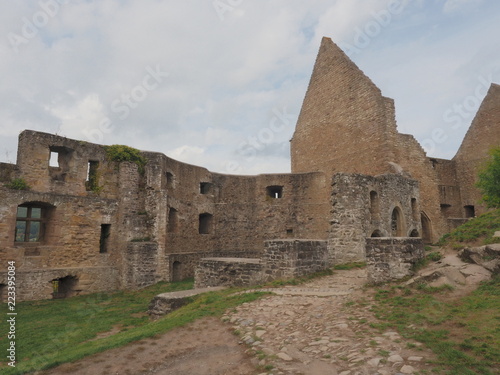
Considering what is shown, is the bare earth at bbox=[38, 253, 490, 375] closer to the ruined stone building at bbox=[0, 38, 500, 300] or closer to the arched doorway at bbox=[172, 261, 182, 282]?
the ruined stone building at bbox=[0, 38, 500, 300]

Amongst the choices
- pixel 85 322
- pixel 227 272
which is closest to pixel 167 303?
pixel 227 272

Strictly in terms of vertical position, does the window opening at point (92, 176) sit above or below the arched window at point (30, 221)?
above

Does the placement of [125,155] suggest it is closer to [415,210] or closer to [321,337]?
[321,337]

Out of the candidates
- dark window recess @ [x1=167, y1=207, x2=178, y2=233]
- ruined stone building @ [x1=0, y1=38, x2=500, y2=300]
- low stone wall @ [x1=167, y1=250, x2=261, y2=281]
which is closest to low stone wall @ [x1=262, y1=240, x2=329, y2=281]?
ruined stone building @ [x1=0, y1=38, x2=500, y2=300]

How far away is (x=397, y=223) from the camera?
16359 mm

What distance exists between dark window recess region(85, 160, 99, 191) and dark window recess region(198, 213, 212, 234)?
6.90 metres

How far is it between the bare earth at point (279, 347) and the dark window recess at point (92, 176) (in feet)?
35.6

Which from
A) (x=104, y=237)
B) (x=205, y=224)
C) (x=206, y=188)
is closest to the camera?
(x=104, y=237)

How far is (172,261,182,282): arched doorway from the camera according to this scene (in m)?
17.1

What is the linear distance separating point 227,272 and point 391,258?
5.12 metres

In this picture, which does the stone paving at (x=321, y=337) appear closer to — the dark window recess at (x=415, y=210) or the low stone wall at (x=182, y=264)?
the low stone wall at (x=182, y=264)

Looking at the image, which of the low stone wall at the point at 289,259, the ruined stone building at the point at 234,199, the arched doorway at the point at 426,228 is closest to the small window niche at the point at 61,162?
the ruined stone building at the point at 234,199

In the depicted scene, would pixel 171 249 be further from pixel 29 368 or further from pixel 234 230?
pixel 29 368

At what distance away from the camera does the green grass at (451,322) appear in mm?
4188
